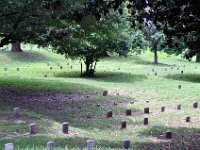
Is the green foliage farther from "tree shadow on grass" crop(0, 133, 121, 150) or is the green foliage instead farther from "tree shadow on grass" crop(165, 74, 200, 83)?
"tree shadow on grass" crop(0, 133, 121, 150)

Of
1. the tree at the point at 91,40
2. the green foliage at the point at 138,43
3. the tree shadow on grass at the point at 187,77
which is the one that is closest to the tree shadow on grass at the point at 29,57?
the green foliage at the point at 138,43

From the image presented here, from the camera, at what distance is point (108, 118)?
1709 centimetres

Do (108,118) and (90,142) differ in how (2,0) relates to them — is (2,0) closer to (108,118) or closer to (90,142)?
(108,118)

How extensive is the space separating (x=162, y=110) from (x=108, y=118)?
313cm

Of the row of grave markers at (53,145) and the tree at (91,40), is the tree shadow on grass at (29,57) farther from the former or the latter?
the row of grave markers at (53,145)

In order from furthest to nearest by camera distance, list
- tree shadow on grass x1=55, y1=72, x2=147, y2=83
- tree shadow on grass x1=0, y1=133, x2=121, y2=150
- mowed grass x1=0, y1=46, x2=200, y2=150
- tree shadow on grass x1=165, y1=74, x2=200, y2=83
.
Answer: tree shadow on grass x1=165, y1=74, x2=200, y2=83 < tree shadow on grass x1=55, y1=72, x2=147, y2=83 < mowed grass x1=0, y1=46, x2=200, y2=150 < tree shadow on grass x1=0, y1=133, x2=121, y2=150

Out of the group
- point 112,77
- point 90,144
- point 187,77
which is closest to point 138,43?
point 187,77

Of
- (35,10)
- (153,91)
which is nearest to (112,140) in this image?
(35,10)

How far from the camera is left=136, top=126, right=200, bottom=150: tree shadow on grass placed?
12695mm

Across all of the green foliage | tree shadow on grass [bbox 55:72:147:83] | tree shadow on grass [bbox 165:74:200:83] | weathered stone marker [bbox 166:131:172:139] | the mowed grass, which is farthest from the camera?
the green foliage

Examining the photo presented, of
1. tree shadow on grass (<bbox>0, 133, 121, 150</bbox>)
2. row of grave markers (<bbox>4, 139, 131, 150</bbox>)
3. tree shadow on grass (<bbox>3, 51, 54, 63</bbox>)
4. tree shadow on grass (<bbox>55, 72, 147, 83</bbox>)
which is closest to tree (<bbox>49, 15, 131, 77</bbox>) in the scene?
tree shadow on grass (<bbox>55, 72, 147, 83</bbox>)

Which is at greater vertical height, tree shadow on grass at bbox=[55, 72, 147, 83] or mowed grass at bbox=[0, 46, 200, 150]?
tree shadow on grass at bbox=[55, 72, 147, 83]

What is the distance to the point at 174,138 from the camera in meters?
13.8

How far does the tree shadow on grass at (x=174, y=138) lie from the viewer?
1270 cm
